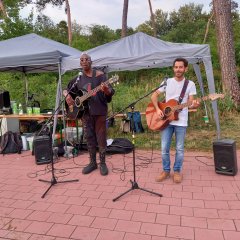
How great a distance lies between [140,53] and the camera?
20.7ft

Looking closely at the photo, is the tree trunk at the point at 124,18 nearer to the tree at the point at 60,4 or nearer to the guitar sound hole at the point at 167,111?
the tree at the point at 60,4

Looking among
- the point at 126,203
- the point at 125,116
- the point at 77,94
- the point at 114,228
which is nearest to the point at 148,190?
the point at 126,203

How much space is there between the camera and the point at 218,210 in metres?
3.41

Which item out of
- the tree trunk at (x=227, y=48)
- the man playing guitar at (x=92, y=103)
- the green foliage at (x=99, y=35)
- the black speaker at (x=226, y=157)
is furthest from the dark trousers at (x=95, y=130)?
the green foliage at (x=99, y=35)

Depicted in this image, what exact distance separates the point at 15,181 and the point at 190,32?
27915 millimetres

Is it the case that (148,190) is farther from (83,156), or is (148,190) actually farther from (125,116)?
(125,116)

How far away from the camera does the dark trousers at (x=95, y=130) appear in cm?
477

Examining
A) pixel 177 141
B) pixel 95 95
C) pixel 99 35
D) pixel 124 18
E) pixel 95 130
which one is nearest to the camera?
pixel 177 141

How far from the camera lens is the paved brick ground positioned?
3043 mm

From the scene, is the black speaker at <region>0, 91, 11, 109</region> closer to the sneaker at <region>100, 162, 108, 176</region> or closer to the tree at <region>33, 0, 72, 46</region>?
the sneaker at <region>100, 162, 108, 176</region>

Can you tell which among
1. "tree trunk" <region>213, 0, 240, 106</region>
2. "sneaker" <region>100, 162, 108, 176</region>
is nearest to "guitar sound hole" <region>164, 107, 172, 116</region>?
"sneaker" <region>100, 162, 108, 176</region>

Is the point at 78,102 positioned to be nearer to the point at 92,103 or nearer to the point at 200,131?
the point at 92,103

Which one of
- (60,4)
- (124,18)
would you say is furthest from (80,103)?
(60,4)

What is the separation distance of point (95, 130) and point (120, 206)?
1.57m
